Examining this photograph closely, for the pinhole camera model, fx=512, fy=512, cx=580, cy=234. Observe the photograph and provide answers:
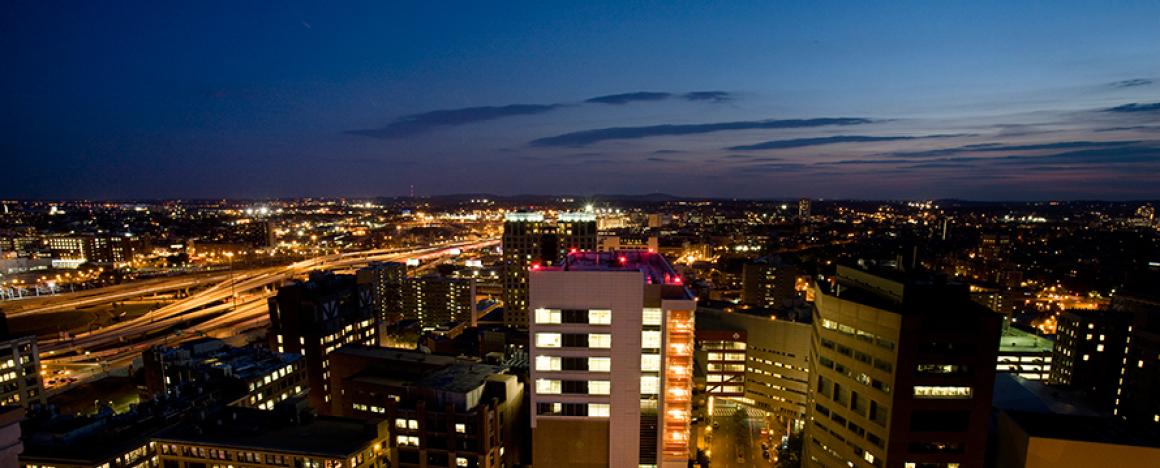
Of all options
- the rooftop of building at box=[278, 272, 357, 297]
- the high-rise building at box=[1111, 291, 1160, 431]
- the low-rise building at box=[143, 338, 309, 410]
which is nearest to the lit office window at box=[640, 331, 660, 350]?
the low-rise building at box=[143, 338, 309, 410]

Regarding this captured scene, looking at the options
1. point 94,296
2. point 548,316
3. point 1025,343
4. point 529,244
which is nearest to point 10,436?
point 548,316

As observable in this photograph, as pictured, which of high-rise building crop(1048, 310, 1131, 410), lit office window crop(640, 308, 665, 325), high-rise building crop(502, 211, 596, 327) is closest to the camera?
lit office window crop(640, 308, 665, 325)

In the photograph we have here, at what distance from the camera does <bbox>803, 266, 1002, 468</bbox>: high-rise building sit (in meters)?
35.8

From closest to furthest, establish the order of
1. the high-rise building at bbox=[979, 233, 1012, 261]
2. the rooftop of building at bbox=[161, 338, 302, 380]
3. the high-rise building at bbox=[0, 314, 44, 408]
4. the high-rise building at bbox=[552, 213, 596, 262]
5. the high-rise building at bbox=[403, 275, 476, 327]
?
the rooftop of building at bbox=[161, 338, 302, 380] < the high-rise building at bbox=[0, 314, 44, 408] < the high-rise building at bbox=[552, 213, 596, 262] < the high-rise building at bbox=[403, 275, 476, 327] < the high-rise building at bbox=[979, 233, 1012, 261]

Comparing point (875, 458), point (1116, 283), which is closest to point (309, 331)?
point (875, 458)

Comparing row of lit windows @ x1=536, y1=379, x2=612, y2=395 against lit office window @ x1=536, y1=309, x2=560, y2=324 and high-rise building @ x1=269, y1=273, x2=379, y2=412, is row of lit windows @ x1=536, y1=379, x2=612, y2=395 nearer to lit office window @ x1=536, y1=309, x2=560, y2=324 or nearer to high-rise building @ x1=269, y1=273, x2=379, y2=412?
lit office window @ x1=536, y1=309, x2=560, y2=324

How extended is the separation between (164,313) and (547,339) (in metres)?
105

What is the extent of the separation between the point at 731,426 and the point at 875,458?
1092 inches

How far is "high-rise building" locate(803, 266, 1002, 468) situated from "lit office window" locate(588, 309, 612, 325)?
19.1m

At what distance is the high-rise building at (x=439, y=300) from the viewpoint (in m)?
102

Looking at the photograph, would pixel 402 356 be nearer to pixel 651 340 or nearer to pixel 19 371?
pixel 651 340

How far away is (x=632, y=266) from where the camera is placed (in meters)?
40.5

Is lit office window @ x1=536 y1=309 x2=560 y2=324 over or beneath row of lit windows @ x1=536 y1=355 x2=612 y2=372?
over

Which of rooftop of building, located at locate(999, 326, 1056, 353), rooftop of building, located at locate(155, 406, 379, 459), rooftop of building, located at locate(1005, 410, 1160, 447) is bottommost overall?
rooftop of building, located at locate(999, 326, 1056, 353)
